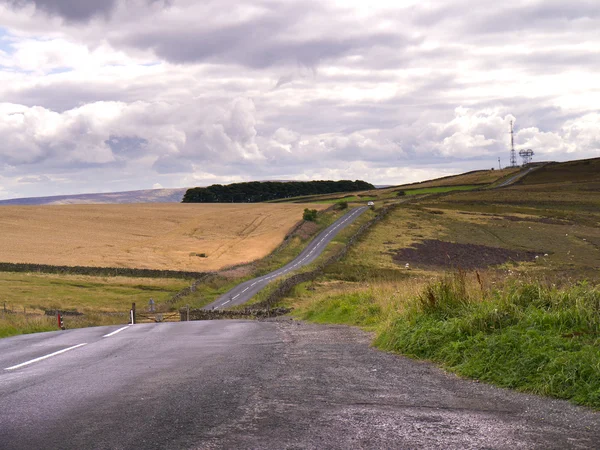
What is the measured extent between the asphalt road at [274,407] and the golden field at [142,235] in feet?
202

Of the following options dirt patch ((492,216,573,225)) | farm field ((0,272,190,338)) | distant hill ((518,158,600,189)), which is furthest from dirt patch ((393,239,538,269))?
distant hill ((518,158,600,189))

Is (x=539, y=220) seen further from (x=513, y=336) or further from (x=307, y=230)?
(x=513, y=336)

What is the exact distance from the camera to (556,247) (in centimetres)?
7106

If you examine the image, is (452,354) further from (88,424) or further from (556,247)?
(556,247)

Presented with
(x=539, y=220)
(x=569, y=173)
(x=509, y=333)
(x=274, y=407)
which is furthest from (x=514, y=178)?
(x=274, y=407)

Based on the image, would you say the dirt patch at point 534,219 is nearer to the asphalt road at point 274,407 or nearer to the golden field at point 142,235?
the golden field at point 142,235

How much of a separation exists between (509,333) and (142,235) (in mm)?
92126

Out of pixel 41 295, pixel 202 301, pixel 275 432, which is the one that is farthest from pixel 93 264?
pixel 275 432

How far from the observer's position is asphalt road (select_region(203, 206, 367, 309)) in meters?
53.0

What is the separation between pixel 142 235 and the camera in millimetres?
98312

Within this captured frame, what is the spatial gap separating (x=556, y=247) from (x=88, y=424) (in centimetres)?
7056

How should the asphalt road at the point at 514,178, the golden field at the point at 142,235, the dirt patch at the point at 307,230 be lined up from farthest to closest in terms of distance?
the asphalt road at the point at 514,178, the dirt patch at the point at 307,230, the golden field at the point at 142,235

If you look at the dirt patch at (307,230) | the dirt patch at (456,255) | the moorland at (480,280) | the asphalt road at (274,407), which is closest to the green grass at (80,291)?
the moorland at (480,280)

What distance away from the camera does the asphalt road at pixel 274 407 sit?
19.7 ft
